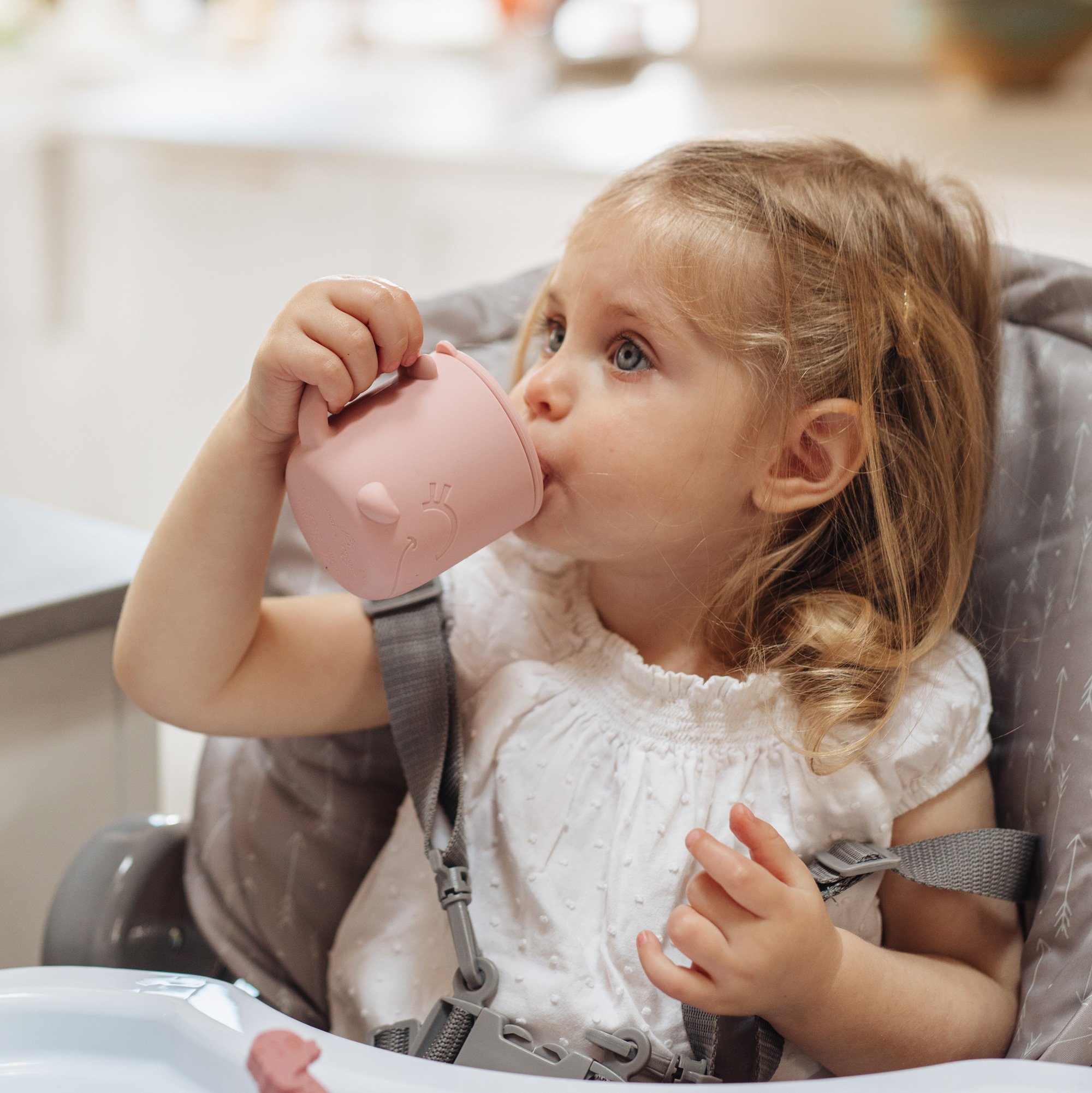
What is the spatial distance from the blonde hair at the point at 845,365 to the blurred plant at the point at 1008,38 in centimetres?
160

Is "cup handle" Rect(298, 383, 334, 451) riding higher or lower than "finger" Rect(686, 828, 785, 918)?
higher

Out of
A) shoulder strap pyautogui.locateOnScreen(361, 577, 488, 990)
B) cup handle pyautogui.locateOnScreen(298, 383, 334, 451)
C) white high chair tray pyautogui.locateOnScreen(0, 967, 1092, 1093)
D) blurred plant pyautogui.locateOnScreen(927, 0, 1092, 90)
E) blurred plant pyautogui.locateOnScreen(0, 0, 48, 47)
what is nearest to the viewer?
white high chair tray pyautogui.locateOnScreen(0, 967, 1092, 1093)

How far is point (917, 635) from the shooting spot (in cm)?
78

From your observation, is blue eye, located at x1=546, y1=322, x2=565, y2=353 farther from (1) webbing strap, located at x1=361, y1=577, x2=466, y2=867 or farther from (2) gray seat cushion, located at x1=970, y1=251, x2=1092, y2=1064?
(2) gray seat cushion, located at x1=970, y1=251, x2=1092, y2=1064

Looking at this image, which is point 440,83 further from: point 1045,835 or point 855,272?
point 1045,835

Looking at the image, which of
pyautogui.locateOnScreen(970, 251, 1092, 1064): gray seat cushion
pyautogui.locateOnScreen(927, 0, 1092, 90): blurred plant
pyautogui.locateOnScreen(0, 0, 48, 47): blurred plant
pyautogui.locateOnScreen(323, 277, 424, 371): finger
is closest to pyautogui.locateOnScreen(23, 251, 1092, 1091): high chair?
pyautogui.locateOnScreen(970, 251, 1092, 1064): gray seat cushion

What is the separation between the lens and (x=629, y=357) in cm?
73

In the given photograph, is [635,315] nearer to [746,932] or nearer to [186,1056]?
[746,932]

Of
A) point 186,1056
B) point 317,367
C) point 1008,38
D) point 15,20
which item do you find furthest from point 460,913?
point 15,20

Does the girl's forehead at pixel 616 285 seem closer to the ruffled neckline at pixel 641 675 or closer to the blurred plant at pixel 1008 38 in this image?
the ruffled neckline at pixel 641 675

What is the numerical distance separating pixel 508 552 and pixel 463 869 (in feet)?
0.77

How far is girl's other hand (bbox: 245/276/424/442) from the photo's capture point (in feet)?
2.11

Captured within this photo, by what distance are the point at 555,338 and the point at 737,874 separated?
1.14 feet

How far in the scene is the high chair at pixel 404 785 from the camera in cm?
70
